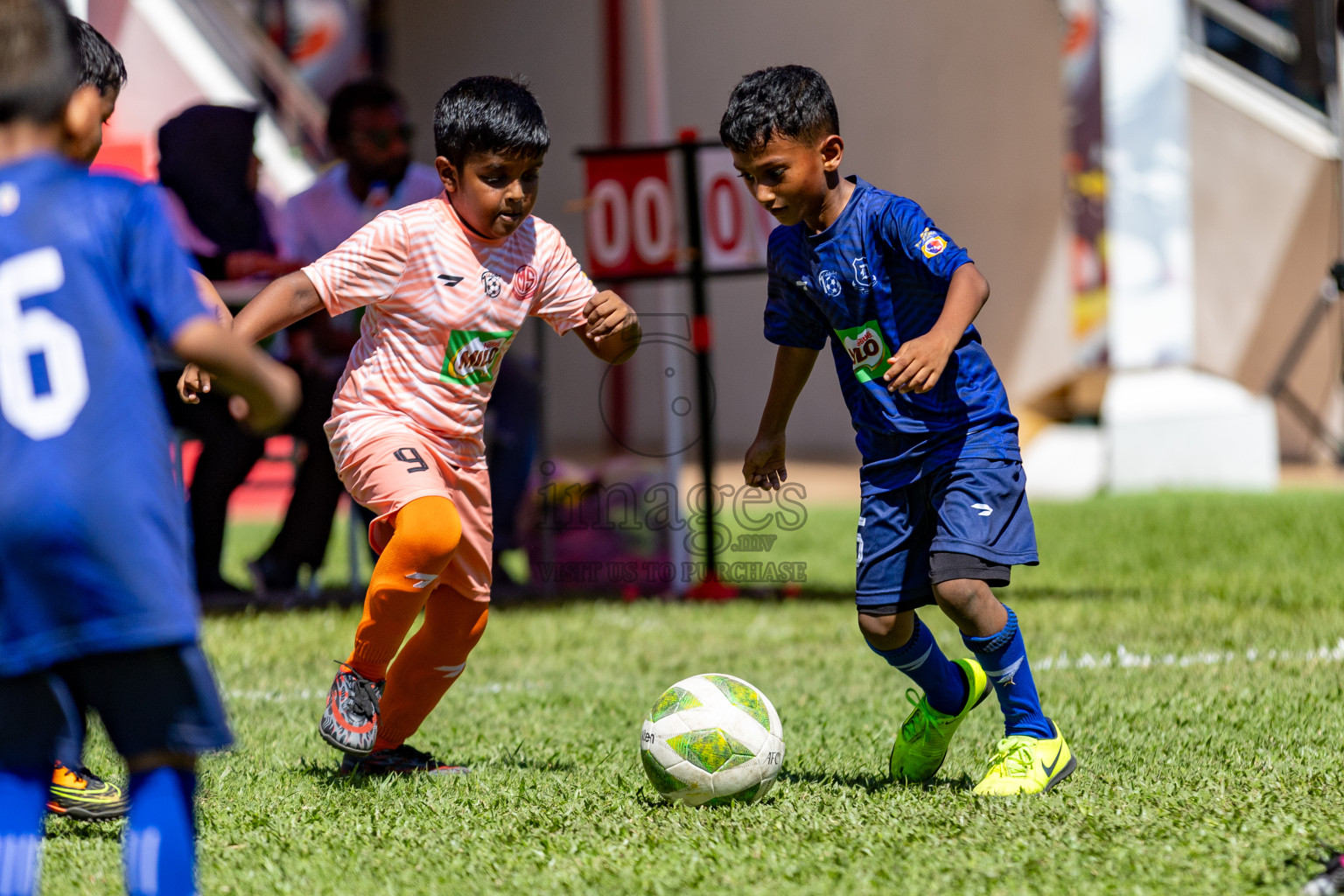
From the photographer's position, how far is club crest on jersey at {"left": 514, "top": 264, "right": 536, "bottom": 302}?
3836 mm

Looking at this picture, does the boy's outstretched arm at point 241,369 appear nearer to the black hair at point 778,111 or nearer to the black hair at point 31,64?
the black hair at point 31,64

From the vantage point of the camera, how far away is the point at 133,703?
2.22 meters

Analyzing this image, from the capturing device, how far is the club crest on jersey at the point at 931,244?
353 centimetres

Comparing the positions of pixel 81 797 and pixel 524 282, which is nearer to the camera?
pixel 81 797

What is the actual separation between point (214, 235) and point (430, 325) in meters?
3.97

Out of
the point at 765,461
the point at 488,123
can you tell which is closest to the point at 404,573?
the point at 765,461

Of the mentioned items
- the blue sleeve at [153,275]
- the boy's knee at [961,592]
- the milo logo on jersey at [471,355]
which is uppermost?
the blue sleeve at [153,275]

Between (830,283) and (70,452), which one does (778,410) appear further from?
(70,452)

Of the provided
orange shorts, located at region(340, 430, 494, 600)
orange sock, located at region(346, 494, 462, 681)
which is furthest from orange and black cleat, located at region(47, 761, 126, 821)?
orange shorts, located at region(340, 430, 494, 600)

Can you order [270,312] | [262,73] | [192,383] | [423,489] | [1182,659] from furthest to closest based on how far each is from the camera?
[262,73] < [1182,659] < [423,489] < [270,312] < [192,383]

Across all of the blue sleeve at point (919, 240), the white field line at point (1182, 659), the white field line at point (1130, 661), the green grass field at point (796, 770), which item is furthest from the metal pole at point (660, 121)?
the blue sleeve at point (919, 240)

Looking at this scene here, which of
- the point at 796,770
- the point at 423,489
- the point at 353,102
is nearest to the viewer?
the point at 423,489

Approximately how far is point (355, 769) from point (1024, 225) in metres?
9.94

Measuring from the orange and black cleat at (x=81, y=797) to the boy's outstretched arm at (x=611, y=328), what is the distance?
1.53 metres
